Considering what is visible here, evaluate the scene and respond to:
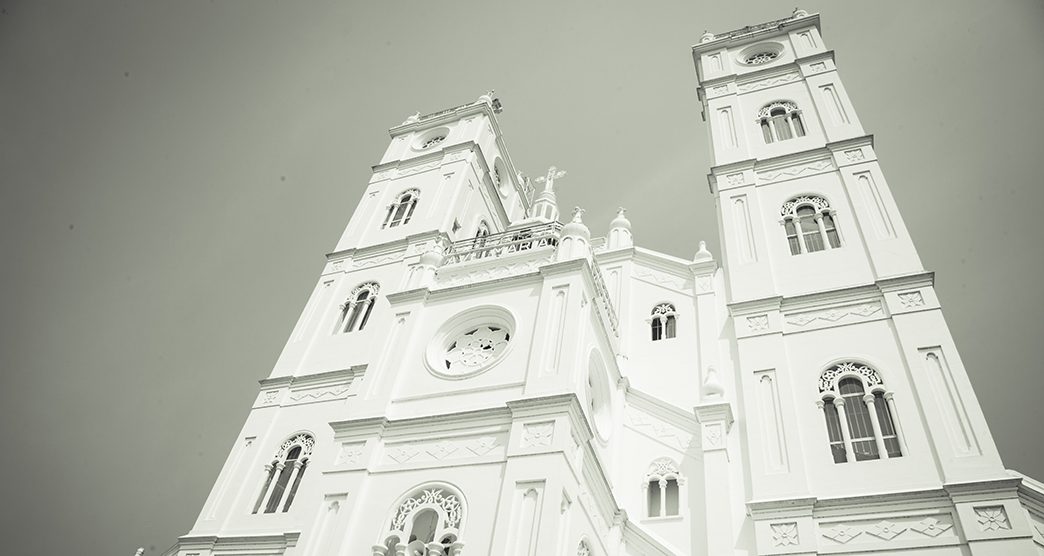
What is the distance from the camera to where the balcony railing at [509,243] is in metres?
16.3

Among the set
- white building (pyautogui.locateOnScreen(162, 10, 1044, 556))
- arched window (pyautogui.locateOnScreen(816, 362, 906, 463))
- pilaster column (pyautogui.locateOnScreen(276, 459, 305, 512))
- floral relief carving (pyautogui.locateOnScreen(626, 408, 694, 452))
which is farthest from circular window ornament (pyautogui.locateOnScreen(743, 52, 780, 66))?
pilaster column (pyautogui.locateOnScreen(276, 459, 305, 512))

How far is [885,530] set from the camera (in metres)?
12.3

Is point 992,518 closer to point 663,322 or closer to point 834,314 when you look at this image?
point 834,314

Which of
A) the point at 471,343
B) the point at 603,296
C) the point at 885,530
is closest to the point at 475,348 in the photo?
the point at 471,343

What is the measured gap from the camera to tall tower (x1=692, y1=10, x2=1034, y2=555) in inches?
488

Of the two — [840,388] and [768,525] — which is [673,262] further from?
[768,525]

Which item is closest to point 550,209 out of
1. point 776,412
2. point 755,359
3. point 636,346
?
point 636,346

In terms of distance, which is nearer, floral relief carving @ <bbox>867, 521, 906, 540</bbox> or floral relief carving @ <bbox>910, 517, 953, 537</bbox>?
floral relief carving @ <bbox>910, 517, 953, 537</bbox>

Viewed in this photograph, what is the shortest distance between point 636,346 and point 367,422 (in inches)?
307

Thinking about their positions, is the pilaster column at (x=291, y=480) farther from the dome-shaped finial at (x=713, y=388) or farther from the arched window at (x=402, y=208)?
the dome-shaped finial at (x=713, y=388)

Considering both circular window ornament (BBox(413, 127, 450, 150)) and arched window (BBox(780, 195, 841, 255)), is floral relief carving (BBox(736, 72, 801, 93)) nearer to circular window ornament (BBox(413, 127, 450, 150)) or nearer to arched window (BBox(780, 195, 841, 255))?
arched window (BBox(780, 195, 841, 255))

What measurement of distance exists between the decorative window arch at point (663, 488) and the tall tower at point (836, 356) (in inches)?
65.5

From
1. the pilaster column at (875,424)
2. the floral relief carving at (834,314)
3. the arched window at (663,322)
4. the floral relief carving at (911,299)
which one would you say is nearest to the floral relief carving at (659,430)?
the arched window at (663,322)

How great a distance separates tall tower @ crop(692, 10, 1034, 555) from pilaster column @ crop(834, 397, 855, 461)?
3cm
